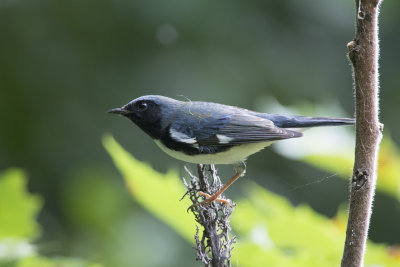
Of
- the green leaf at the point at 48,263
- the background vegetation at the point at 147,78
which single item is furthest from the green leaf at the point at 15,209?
the background vegetation at the point at 147,78

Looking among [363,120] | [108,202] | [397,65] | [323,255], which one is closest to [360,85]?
[363,120]

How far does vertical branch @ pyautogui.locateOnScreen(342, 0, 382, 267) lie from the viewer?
1571 millimetres

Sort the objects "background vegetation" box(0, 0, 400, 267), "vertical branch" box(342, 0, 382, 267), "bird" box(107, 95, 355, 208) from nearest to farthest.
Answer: "vertical branch" box(342, 0, 382, 267) < "bird" box(107, 95, 355, 208) < "background vegetation" box(0, 0, 400, 267)

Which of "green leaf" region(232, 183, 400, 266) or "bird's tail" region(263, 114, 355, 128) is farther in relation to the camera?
"bird's tail" region(263, 114, 355, 128)

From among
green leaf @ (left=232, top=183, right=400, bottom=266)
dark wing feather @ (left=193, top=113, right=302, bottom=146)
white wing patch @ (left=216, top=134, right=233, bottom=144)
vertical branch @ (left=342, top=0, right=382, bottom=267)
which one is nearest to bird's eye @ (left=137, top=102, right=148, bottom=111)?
dark wing feather @ (left=193, top=113, right=302, bottom=146)

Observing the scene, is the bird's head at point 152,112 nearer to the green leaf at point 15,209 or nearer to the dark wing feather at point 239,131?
the dark wing feather at point 239,131

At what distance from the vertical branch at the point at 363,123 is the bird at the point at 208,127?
3.29 ft

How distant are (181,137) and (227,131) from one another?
0.26 m

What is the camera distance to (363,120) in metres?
1.60

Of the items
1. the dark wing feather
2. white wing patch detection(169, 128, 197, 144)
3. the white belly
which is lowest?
the white belly

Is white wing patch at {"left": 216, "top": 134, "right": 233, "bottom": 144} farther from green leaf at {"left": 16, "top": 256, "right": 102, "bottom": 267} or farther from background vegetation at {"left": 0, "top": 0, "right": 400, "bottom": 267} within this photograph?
background vegetation at {"left": 0, "top": 0, "right": 400, "bottom": 267}

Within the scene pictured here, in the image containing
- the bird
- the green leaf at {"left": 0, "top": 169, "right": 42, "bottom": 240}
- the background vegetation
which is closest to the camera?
the bird

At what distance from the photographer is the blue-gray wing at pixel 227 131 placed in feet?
8.96

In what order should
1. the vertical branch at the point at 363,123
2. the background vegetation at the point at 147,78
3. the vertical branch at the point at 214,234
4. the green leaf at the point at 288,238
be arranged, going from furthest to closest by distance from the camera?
the background vegetation at the point at 147,78
the green leaf at the point at 288,238
the vertical branch at the point at 214,234
the vertical branch at the point at 363,123
